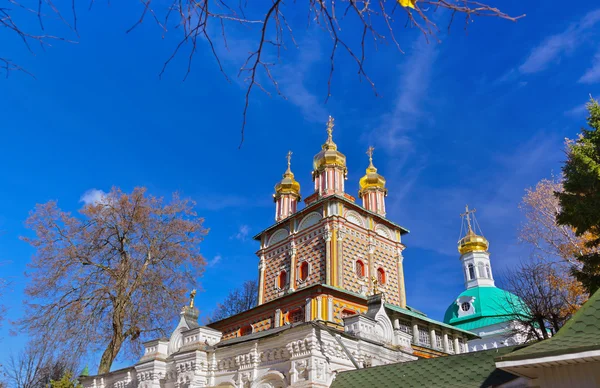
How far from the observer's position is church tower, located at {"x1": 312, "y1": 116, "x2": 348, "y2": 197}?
83.5ft

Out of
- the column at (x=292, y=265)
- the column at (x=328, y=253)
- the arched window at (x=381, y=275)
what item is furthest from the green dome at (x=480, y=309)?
the column at (x=328, y=253)

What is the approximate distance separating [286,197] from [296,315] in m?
9.76

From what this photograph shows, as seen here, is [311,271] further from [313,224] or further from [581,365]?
[581,365]

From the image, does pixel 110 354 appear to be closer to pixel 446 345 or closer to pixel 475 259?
pixel 446 345

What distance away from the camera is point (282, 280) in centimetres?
2405

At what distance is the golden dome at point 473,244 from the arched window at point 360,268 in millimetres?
26392

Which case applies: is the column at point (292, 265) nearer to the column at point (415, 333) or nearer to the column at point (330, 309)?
the column at point (330, 309)

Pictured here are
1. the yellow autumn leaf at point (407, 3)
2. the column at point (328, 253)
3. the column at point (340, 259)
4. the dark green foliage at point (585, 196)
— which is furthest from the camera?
the column at point (328, 253)

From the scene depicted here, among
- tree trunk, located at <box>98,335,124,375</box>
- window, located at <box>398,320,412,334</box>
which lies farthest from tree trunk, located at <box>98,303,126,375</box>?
window, located at <box>398,320,412,334</box>

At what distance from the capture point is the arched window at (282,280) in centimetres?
2385

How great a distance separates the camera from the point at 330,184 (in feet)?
83.6

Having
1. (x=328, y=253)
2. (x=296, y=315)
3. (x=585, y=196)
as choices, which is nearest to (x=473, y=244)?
(x=328, y=253)

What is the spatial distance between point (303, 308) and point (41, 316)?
10086 millimetres

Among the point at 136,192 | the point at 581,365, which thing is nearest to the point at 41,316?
the point at 136,192
